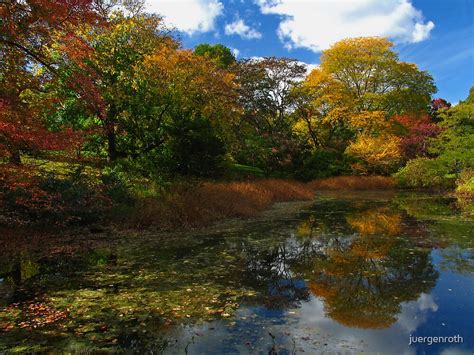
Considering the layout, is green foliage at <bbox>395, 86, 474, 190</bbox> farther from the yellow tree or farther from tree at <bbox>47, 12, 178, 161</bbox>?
tree at <bbox>47, 12, 178, 161</bbox>

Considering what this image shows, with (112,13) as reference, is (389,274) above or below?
below

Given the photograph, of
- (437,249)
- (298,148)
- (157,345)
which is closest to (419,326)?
(157,345)

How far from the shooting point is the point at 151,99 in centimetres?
1778

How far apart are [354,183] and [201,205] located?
22.6 m

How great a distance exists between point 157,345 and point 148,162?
1324 centimetres

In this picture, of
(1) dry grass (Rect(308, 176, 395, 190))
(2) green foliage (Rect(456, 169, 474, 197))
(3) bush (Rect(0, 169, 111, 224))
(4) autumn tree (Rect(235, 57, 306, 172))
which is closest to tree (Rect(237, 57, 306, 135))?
(4) autumn tree (Rect(235, 57, 306, 172))

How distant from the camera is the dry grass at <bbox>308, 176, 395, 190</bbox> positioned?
114 feet

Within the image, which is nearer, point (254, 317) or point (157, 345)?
point (157, 345)

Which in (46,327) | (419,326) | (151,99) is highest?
(151,99)

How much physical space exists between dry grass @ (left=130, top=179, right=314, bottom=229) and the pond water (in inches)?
46.3

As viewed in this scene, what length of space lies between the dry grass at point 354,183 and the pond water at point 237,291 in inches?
836

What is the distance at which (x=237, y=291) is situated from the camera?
7.59 meters

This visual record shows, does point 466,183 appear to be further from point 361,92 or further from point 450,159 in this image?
point 361,92

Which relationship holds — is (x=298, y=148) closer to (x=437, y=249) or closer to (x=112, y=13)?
(x=112, y=13)
